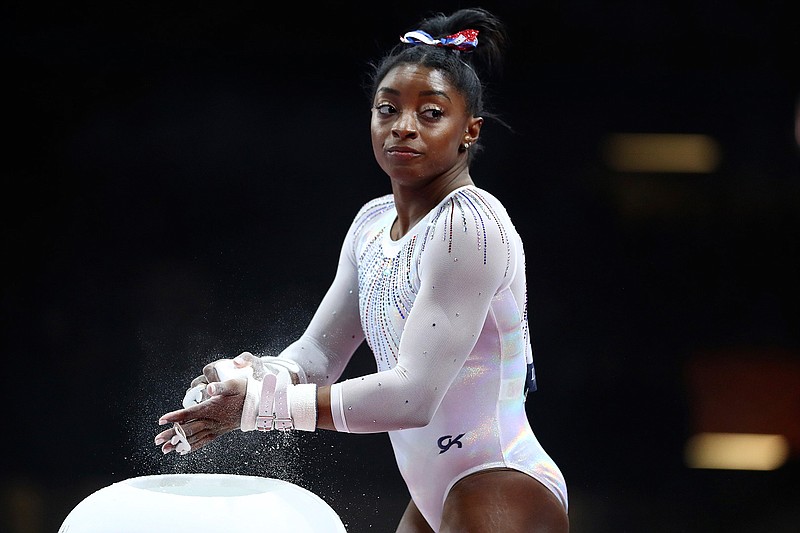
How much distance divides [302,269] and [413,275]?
1127 mm

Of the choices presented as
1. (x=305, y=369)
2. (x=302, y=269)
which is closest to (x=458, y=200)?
(x=305, y=369)

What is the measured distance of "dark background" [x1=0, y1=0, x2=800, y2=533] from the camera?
259 centimetres

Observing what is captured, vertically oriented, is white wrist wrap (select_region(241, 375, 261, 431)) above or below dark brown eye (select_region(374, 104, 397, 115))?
below

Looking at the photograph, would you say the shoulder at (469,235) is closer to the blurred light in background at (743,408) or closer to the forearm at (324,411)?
the forearm at (324,411)

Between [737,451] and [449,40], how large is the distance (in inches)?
62.1

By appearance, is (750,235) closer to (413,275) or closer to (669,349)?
(669,349)

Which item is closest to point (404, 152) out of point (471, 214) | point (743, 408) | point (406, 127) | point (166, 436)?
point (406, 127)

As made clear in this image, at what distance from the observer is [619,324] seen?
8.68ft

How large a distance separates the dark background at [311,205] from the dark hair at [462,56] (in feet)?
2.94

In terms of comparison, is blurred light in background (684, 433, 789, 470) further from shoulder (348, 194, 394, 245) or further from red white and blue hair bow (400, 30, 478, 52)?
red white and blue hair bow (400, 30, 478, 52)

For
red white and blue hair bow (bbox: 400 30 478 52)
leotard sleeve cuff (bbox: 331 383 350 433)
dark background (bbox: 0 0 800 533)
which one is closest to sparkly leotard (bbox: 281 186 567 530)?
leotard sleeve cuff (bbox: 331 383 350 433)

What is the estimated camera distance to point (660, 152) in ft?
8.73

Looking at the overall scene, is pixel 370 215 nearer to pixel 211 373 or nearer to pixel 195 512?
pixel 211 373

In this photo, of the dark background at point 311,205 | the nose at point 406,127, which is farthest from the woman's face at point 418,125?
the dark background at point 311,205
